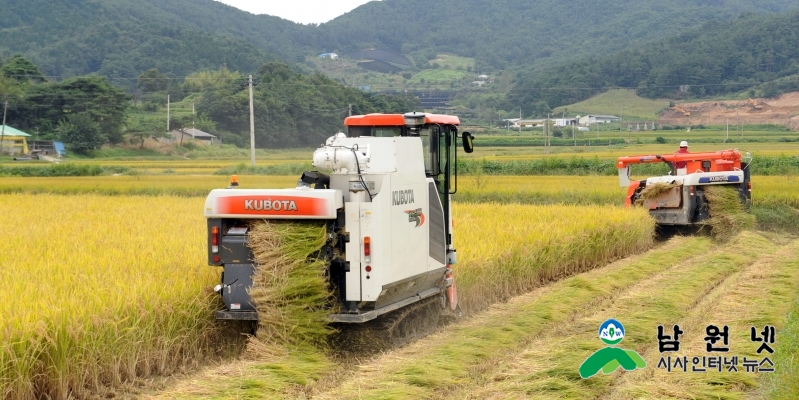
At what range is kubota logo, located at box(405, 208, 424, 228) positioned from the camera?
880cm

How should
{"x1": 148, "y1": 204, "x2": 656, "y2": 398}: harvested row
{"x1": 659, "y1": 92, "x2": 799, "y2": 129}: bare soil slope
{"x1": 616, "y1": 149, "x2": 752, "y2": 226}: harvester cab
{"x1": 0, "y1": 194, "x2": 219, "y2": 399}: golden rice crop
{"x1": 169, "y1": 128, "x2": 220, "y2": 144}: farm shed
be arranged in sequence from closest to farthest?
{"x1": 0, "y1": 194, "x2": 219, "y2": 399}: golden rice crop, {"x1": 148, "y1": 204, "x2": 656, "y2": 398}: harvested row, {"x1": 616, "y1": 149, "x2": 752, "y2": 226}: harvester cab, {"x1": 169, "y1": 128, "x2": 220, "y2": 144}: farm shed, {"x1": 659, "y1": 92, "x2": 799, "y2": 129}: bare soil slope

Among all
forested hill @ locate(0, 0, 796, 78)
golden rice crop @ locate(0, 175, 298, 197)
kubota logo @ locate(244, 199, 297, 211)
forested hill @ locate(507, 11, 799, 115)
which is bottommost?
golden rice crop @ locate(0, 175, 298, 197)

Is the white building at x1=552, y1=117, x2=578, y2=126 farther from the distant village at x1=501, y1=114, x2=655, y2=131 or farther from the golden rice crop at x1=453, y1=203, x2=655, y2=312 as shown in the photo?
the golden rice crop at x1=453, y1=203, x2=655, y2=312

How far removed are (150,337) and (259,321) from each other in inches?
38.7

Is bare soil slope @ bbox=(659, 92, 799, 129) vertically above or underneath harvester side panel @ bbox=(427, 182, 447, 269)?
above

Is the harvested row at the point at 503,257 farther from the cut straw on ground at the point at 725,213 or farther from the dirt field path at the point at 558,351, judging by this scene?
the cut straw on ground at the point at 725,213

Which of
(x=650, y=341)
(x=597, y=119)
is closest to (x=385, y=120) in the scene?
(x=650, y=341)

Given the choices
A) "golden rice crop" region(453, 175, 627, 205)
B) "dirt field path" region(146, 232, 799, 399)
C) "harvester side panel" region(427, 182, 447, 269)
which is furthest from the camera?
"golden rice crop" region(453, 175, 627, 205)

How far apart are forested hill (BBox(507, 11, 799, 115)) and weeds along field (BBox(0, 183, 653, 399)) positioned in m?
81.9

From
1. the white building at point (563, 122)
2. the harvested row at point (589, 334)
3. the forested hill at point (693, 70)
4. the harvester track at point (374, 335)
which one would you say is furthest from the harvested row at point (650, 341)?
the forested hill at point (693, 70)

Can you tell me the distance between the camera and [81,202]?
22.9 meters

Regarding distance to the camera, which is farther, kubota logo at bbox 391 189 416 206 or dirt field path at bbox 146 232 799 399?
kubota logo at bbox 391 189 416 206

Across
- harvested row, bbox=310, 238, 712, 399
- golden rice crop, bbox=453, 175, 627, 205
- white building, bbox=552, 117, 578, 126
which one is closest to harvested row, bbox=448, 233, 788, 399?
harvested row, bbox=310, 238, 712, 399

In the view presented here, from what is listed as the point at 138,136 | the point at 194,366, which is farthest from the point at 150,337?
the point at 138,136
